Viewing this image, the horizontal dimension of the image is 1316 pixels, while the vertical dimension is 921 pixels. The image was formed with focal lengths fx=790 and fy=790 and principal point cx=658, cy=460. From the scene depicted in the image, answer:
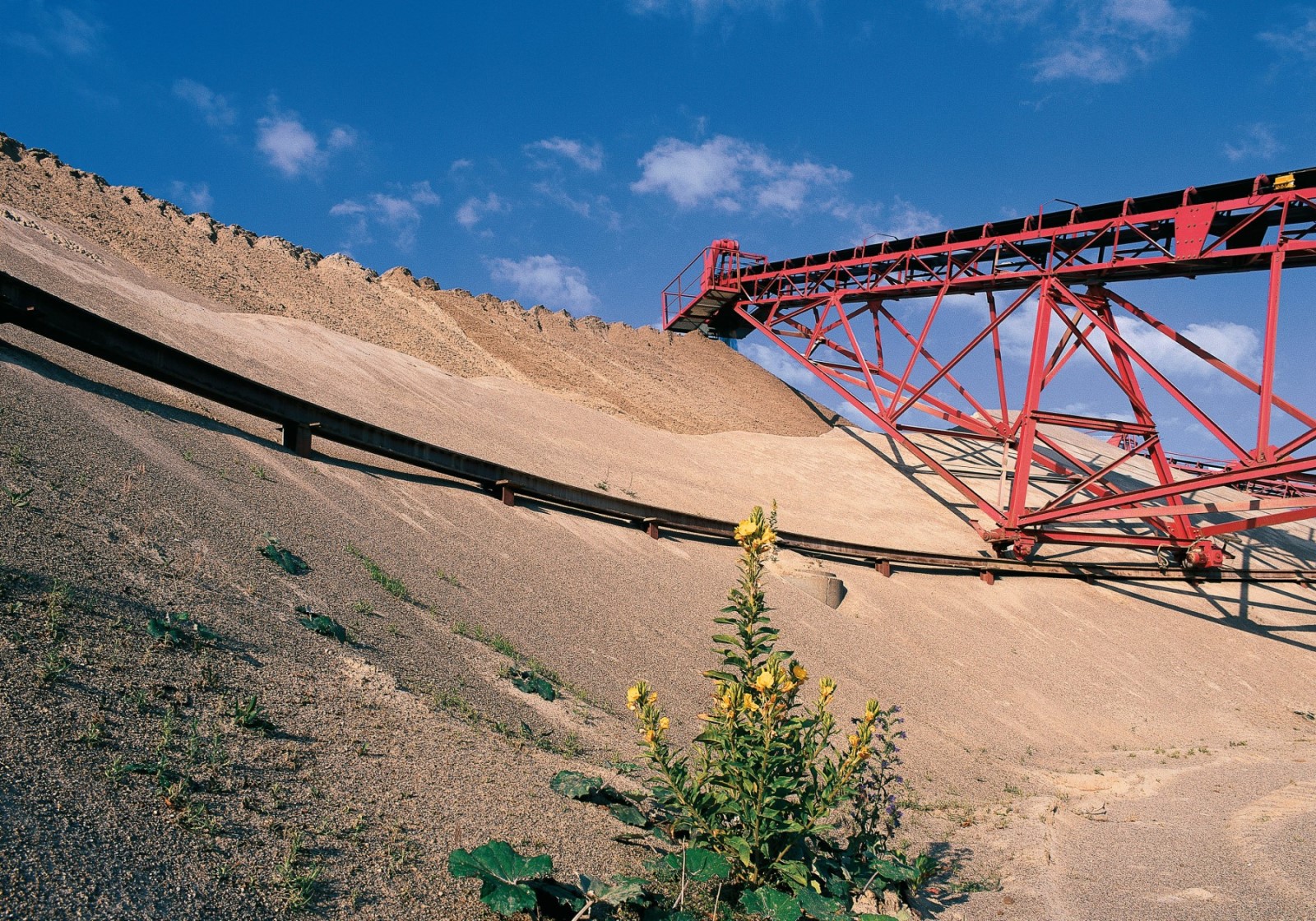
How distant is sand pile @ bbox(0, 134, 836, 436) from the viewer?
807 inches

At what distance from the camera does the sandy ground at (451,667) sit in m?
3.63

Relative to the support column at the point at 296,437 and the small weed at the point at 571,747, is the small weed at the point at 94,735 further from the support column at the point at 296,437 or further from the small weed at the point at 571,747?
the support column at the point at 296,437

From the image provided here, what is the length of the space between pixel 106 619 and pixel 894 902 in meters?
4.92

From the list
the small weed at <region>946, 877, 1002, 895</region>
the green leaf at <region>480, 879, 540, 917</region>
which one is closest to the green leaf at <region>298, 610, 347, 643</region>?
the green leaf at <region>480, 879, 540, 917</region>

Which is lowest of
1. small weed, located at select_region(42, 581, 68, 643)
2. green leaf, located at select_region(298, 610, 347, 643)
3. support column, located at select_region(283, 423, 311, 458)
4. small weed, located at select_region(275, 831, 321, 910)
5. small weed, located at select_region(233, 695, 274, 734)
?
small weed, located at select_region(275, 831, 321, 910)

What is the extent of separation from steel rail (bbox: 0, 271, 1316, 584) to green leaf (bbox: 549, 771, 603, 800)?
719 cm

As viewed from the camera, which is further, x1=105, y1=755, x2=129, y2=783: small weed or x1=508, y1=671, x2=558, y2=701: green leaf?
x1=508, y1=671, x2=558, y2=701: green leaf

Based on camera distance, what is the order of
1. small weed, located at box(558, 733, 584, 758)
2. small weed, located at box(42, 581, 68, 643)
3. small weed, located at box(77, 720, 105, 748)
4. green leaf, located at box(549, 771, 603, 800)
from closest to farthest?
small weed, located at box(77, 720, 105, 748)
small weed, located at box(42, 581, 68, 643)
green leaf, located at box(549, 771, 603, 800)
small weed, located at box(558, 733, 584, 758)

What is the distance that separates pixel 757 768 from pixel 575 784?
1.34 metres

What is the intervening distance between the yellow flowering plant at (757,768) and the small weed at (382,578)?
4124 millimetres

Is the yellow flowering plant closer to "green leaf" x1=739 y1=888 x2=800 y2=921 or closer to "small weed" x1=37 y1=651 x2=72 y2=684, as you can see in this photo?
"green leaf" x1=739 y1=888 x2=800 y2=921

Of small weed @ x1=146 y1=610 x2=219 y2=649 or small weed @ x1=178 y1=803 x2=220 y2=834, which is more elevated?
small weed @ x1=146 y1=610 x2=219 y2=649

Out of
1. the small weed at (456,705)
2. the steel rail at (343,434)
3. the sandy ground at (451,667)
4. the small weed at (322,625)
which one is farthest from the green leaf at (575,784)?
the steel rail at (343,434)

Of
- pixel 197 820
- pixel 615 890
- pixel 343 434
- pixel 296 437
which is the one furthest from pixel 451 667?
pixel 343 434
